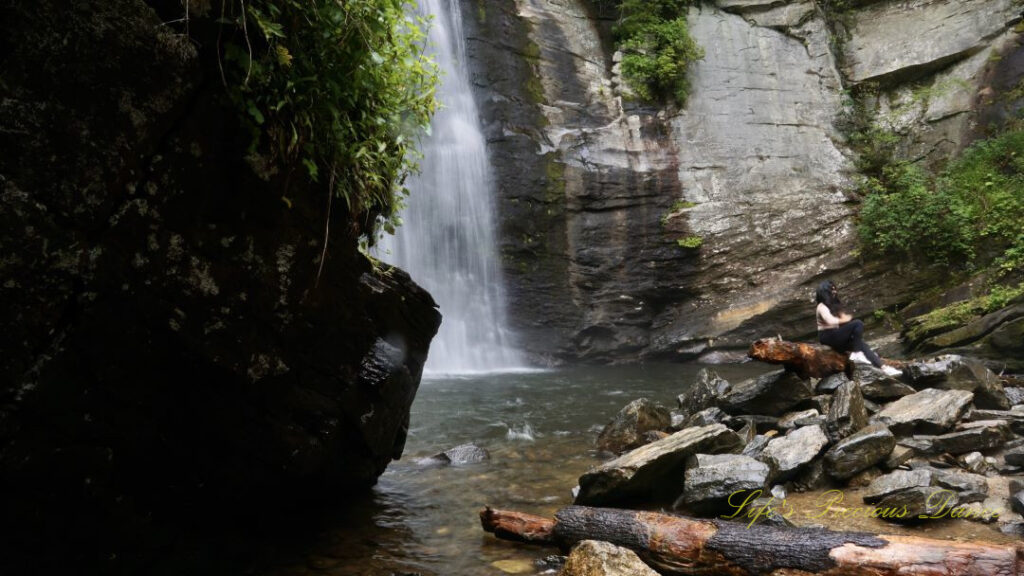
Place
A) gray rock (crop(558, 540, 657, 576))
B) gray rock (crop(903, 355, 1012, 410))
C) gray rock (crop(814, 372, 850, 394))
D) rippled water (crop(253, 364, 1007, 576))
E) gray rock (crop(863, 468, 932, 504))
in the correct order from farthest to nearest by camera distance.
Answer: gray rock (crop(814, 372, 850, 394)) → gray rock (crop(903, 355, 1012, 410)) → gray rock (crop(863, 468, 932, 504)) → rippled water (crop(253, 364, 1007, 576)) → gray rock (crop(558, 540, 657, 576))

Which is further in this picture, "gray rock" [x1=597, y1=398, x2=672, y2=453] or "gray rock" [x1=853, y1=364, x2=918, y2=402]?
"gray rock" [x1=597, y1=398, x2=672, y2=453]

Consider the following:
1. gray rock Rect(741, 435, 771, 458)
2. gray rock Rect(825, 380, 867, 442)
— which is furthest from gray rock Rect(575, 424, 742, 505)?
gray rock Rect(825, 380, 867, 442)

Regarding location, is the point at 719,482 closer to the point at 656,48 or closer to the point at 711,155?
the point at 711,155

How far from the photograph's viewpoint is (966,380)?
6145mm

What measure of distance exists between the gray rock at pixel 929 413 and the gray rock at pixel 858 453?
856 mm

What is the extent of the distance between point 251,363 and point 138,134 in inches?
49.8

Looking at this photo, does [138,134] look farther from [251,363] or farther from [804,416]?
[804,416]

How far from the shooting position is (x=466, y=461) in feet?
19.6

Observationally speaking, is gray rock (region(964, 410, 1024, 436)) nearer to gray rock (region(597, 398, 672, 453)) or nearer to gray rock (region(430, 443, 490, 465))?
gray rock (region(597, 398, 672, 453))

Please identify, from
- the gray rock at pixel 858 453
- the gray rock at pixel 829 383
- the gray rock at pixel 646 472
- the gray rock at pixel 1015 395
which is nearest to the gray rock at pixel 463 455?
the gray rock at pixel 646 472

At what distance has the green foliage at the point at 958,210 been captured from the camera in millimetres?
13430

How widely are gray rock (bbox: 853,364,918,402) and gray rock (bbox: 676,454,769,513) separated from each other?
2682 mm

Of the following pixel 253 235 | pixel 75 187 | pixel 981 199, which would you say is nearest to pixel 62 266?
pixel 75 187

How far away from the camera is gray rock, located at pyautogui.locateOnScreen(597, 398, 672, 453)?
249 inches
